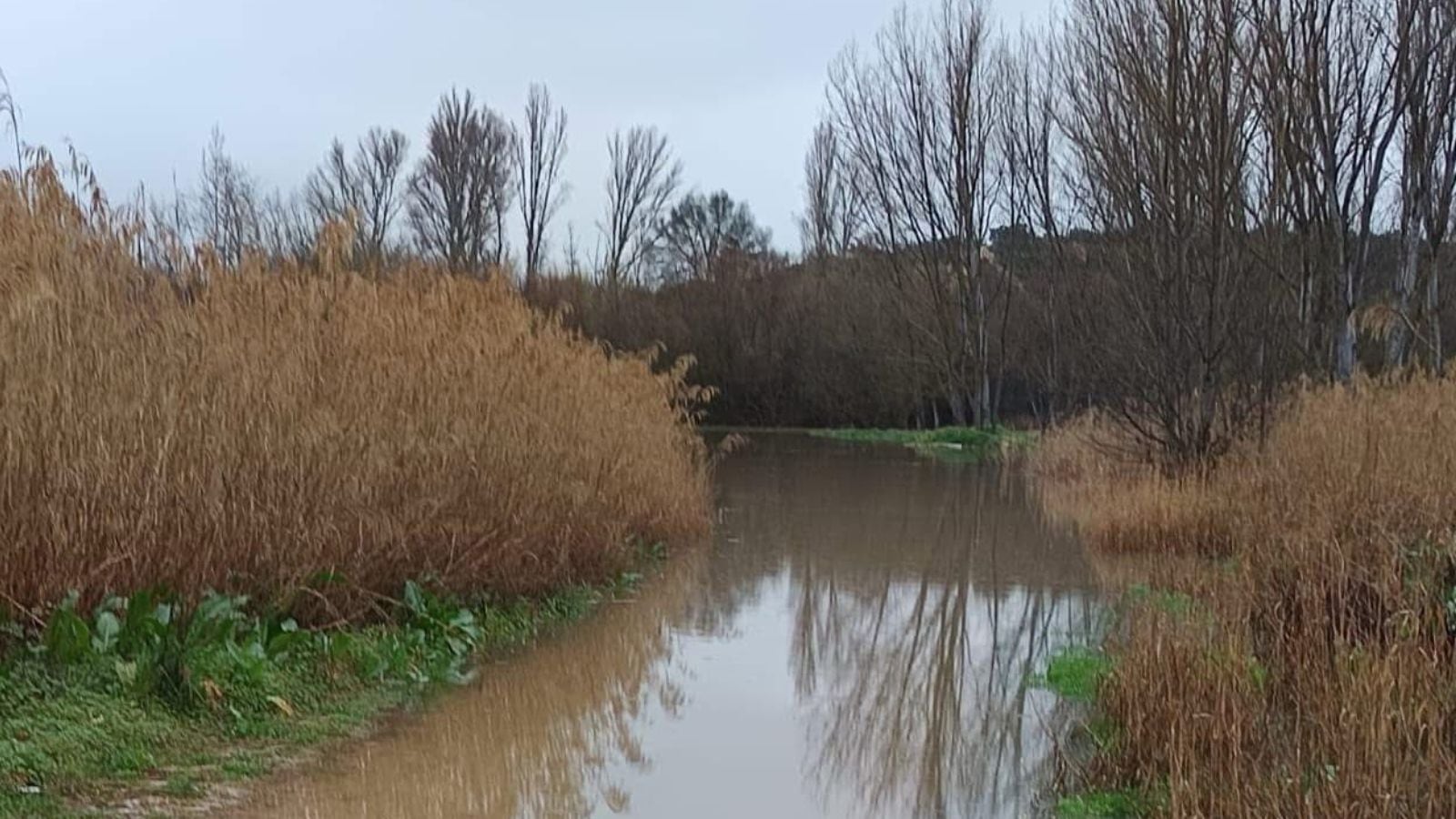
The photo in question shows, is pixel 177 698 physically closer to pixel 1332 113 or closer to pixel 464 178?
pixel 1332 113

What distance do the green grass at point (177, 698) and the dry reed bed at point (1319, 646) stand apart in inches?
133

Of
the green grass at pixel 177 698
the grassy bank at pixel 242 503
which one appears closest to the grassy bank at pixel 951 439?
the grassy bank at pixel 242 503

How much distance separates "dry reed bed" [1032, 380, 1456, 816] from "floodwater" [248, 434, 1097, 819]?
0.69 meters

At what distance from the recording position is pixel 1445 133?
15211 mm

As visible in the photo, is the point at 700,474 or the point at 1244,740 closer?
the point at 1244,740

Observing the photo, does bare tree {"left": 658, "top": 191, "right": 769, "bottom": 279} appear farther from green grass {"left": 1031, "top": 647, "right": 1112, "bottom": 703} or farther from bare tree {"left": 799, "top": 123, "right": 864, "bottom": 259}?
green grass {"left": 1031, "top": 647, "right": 1112, "bottom": 703}

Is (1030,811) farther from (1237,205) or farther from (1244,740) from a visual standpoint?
(1237,205)

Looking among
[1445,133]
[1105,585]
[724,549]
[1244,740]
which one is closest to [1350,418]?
[1105,585]

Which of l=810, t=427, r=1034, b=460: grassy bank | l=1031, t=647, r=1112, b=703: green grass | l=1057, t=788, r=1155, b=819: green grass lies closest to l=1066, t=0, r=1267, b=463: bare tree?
l=1031, t=647, r=1112, b=703: green grass

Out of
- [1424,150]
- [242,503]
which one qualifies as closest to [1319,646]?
[242,503]

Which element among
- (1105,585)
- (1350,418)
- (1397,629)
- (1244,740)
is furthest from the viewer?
(1105,585)

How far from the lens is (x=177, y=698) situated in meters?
5.32

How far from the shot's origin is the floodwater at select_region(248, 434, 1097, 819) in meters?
5.32

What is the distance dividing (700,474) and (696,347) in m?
27.7
